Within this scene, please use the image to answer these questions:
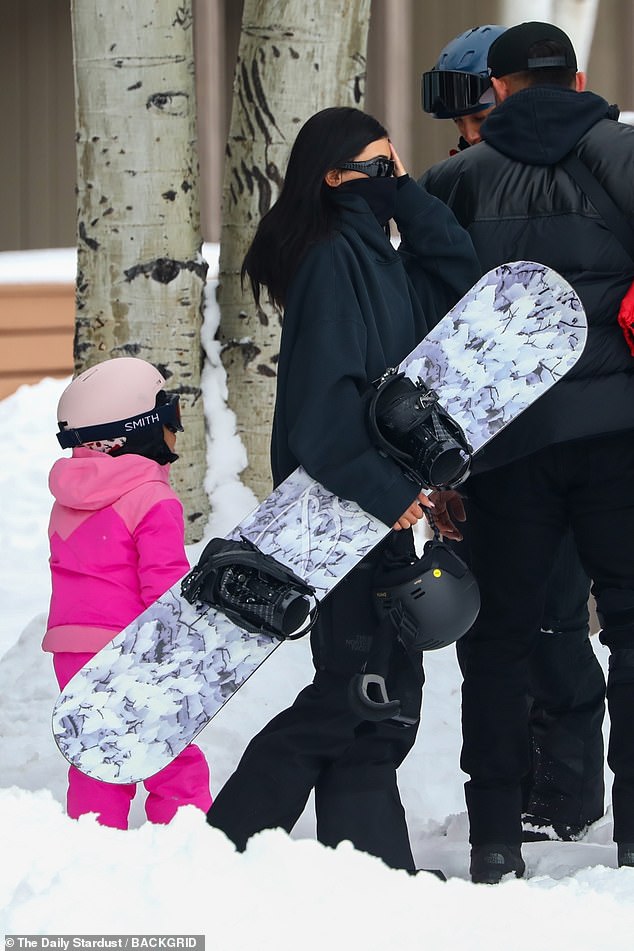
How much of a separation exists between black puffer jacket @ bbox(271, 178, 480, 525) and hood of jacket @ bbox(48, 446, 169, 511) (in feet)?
1.22

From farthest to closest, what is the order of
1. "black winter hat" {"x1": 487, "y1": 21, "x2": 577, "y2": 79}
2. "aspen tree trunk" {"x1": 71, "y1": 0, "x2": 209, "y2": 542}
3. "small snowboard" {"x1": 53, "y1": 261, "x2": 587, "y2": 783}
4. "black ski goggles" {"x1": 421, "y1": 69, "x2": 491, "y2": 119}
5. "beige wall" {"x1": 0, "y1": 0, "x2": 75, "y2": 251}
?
"beige wall" {"x1": 0, "y1": 0, "x2": 75, "y2": 251}
"aspen tree trunk" {"x1": 71, "y1": 0, "x2": 209, "y2": 542}
"black ski goggles" {"x1": 421, "y1": 69, "x2": 491, "y2": 119}
"black winter hat" {"x1": 487, "y1": 21, "x2": 577, "y2": 79}
"small snowboard" {"x1": 53, "y1": 261, "x2": 587, "y2": 783}

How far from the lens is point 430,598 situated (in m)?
2.51

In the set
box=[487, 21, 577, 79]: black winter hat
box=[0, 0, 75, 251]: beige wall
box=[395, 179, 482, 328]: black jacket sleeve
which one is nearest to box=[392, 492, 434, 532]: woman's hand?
box=[395, 179, 482, 328]: black jacket sleeve

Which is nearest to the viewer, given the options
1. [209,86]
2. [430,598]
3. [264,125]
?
[430,598]

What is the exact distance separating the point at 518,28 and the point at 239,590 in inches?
51.6

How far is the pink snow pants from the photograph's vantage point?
286cm

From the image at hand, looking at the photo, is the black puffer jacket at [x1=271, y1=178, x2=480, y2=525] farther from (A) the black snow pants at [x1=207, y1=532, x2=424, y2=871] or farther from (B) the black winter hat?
(B) the black winter hat

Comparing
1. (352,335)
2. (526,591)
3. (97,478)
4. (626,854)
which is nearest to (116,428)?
(97,478)

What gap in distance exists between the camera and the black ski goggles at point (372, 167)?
8.75 feet

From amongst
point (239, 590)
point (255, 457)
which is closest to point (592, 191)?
point (239, 590)

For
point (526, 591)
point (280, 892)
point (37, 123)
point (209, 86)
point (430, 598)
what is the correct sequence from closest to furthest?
point (280, 892) → point (430, 598) → point (526, 591) → point (209, 86) → point (37, 123)

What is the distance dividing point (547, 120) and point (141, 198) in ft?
7.09

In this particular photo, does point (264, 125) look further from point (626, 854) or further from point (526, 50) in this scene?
point (626, 854)

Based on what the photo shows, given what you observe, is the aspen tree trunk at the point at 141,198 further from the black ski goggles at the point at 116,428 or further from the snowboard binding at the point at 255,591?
the snowboard binding at the point at 255,591
